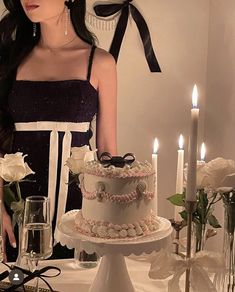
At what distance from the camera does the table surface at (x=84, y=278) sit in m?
1.42

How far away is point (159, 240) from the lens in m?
1.22

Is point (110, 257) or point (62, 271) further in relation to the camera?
point (62, 271)

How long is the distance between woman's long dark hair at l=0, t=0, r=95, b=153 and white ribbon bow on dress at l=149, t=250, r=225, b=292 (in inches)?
37.7

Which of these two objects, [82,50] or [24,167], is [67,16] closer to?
[82,50]

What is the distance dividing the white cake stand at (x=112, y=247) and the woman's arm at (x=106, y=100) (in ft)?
2.31

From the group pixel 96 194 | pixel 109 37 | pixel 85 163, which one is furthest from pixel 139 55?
pixel 96 194

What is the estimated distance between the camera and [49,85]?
194 cm

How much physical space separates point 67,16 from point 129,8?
24 cm

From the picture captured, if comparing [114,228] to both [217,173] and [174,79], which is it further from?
[174,79]

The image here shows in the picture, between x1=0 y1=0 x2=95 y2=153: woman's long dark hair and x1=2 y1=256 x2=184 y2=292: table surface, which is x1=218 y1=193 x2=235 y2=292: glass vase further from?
x1=0 y1=0 x2=95 y2=153: woman's long dark hair

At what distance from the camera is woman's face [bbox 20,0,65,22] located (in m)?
1.93

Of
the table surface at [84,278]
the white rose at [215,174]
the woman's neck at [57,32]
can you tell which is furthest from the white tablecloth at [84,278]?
the woman's neck at [57,32]

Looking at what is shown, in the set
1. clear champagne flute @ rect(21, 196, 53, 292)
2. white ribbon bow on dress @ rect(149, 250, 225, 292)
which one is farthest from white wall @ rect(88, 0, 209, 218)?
white ribbon bow on dress @ rect(149, 250, 225, 292)

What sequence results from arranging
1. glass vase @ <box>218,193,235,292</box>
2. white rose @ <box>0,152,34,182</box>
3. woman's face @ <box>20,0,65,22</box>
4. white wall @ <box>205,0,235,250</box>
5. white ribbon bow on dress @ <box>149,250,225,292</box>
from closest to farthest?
white ribbon bow on dress @ <box>149,250,225,292</box>
glass vase @ <box>218,193,235,292</box>
white rose @ <box>0,152,34,182</box>
woman's face @ <box>20,0,65,22</box>
white wall @ <box>205,0,235,250</box>
